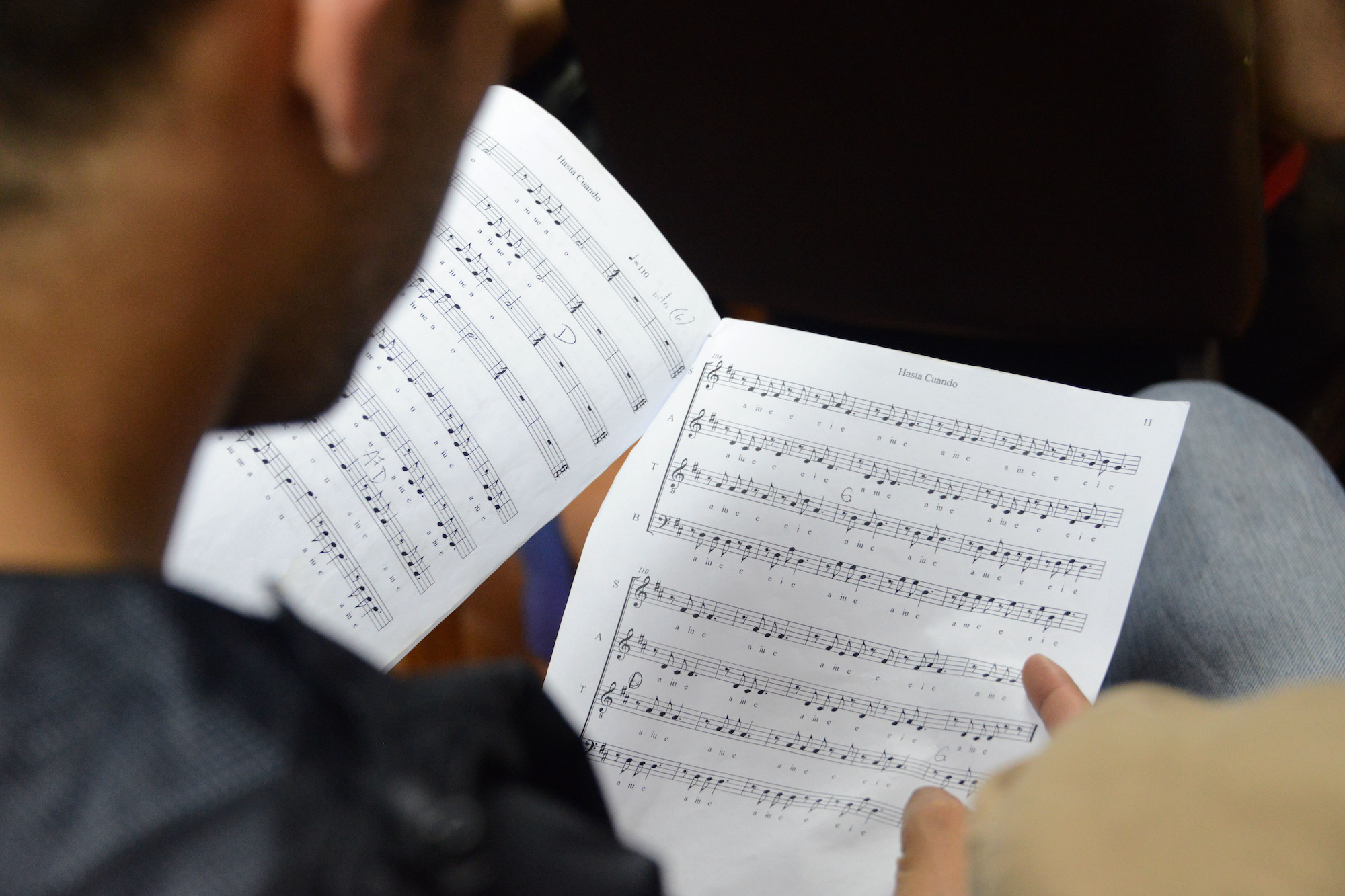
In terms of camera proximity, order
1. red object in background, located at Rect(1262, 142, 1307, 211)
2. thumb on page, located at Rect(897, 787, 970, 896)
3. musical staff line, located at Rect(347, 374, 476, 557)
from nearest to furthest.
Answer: thumb on page, located at Rect(897, 787, 970, 896) → musical staff line, located at Rect(347, 374, 476, 557) → red object in background, located at Rect(1262, 142, 1307, 211)

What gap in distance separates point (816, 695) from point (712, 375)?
213 millimetres

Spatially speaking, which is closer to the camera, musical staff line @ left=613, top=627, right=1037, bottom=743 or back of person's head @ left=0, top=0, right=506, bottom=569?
back of person's head @ left=0, top=0, right=506, bottom=569

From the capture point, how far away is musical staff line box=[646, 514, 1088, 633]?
0.52 meters

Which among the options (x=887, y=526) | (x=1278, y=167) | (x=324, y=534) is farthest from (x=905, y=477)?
(x=1278, y=167)

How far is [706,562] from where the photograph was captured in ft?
1.78

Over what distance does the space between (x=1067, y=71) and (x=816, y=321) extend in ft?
1.35

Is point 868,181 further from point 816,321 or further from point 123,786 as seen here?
point 123,786

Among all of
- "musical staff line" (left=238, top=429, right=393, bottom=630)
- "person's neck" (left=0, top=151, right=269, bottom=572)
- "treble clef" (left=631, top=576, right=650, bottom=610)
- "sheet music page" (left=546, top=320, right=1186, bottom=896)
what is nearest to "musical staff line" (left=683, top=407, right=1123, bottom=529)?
"sheet music page" (left=546, top=320, right=1186, bottom=896)

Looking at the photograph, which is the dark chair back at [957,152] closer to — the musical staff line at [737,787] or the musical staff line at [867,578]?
the musical staff line at [867,578]

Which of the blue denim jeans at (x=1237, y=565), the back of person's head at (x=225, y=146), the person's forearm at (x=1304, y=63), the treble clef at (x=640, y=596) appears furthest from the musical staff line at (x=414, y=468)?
the person's forearm at (x=1304, y=63)

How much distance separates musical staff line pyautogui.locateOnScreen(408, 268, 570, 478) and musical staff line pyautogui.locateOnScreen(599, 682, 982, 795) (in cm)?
15

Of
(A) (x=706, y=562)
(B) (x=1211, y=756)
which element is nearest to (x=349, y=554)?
(A) (x=706, y=562)

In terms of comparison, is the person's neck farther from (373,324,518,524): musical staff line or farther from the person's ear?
(373,324,518,524): musical staff line

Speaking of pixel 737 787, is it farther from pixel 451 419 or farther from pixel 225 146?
pixel 225 146
